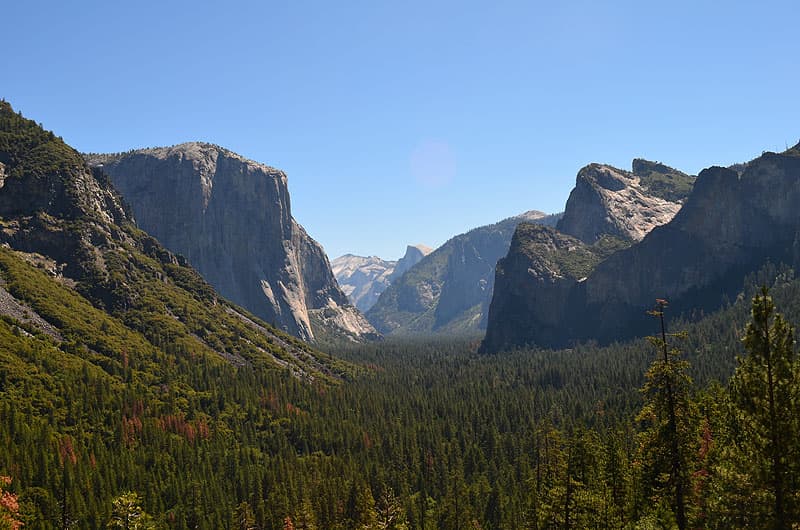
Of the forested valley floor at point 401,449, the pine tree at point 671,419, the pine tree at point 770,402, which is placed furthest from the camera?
the pine tree at point 671,419

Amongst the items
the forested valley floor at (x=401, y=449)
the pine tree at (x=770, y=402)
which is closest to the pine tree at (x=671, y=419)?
the forested valley floor at (x=401, y=449)

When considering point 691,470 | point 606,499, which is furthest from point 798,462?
point 606,499

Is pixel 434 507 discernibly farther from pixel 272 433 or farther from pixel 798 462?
pixel 798 462

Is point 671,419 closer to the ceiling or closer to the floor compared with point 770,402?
closer to the floor

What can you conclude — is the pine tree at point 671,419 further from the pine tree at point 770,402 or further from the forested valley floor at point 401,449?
the pine tree at point 770,402

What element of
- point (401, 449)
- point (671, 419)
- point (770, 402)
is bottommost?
point (401, 449)

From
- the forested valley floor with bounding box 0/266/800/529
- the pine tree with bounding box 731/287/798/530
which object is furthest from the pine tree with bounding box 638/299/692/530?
the pine tree with bounding box 731/287/798/530

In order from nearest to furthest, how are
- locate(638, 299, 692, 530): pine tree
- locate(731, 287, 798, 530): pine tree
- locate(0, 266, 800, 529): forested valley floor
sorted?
locate(731, 287, 798, 530): pine tree
locate(0, 266, 800, 529): forested valley floor
locate(638, 299, 692, 530): pine tree

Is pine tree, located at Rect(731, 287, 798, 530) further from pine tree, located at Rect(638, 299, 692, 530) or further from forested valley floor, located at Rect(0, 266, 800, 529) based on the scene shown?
pine tree, located at Rect(638, 299, 692, 530)

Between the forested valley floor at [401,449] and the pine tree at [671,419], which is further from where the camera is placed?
the pine tree at [671,419]

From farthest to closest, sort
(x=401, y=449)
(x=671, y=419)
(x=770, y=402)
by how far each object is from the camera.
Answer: (x=401, y=449) → (x=671, y=419) → (x=770, y=402)

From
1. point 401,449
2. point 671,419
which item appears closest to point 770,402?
point 671,419

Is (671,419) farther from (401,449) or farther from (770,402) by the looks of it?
(401,449)

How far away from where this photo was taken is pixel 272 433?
15975 cm
